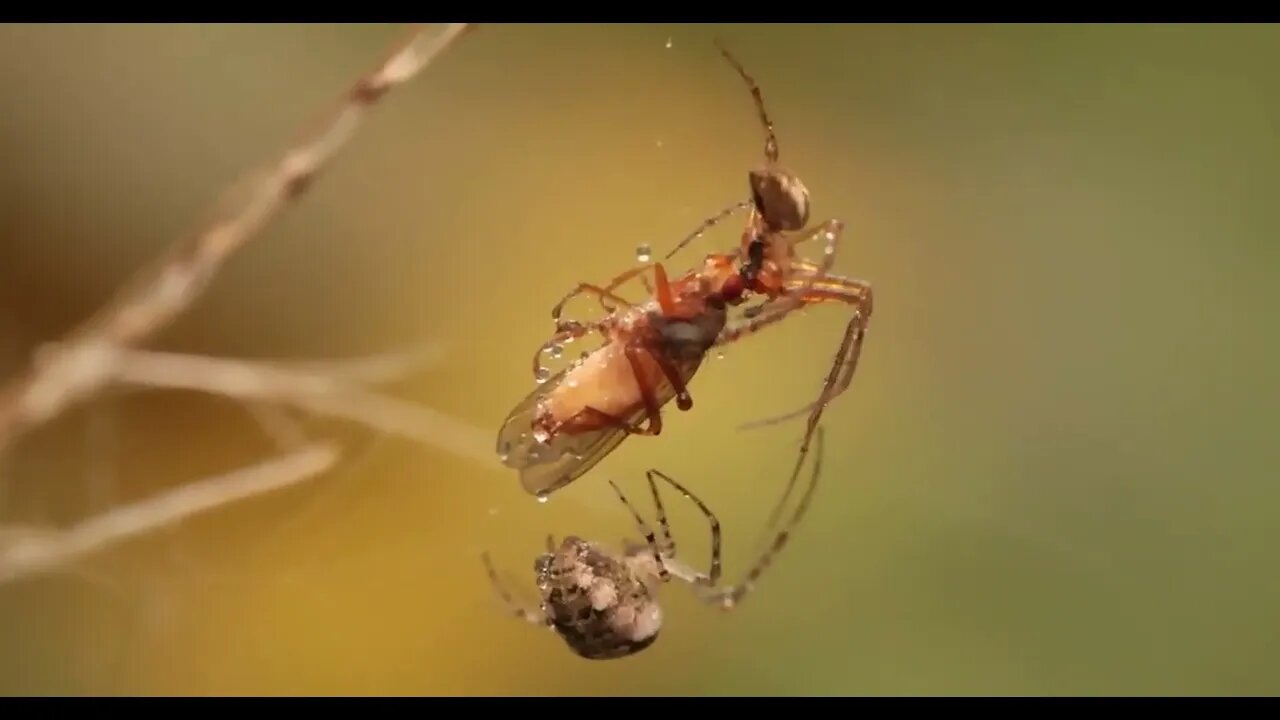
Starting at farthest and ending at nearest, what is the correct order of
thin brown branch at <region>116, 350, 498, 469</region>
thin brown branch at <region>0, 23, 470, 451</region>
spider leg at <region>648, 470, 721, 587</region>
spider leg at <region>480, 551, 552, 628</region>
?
thin brown branch at <region>116, 350, 498, 469</region> < spider leg at <region>480, 551, 552, 628</region> < spider leg at <region>648, 470, 721, 587</region> < thin brown branch at <region>0, 23, 470, 451</region>

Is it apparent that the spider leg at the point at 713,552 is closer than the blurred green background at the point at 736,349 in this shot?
Yes

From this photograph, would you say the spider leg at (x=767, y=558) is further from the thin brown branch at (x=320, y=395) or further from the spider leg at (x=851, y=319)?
the spider leg at (x=851, y=319)

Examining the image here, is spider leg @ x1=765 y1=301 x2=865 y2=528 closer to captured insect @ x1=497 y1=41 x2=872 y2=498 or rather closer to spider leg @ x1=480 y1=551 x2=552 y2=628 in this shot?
captured insect @ x1=497 y1=41 x2=872 y2=498

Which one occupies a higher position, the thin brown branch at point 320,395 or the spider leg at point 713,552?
the thin brown branch at point 320,395

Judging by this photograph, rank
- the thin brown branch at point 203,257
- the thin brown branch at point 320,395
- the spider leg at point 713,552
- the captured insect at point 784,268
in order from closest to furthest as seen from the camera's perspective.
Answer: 1. the thin brown branch at point 203,257
2. the captured insect at point 784,268
3. the spider leg at point 713,552
4. the thin brown branch at point 320,395

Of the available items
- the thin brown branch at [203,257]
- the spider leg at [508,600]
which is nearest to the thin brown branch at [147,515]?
the spider leg at [508,600]

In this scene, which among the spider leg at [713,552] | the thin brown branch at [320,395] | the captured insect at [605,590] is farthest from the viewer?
the thin brown branch at [320,395]

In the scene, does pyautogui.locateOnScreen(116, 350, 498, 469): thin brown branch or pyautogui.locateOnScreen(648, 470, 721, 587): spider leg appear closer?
pyautogui.locateOnScreen(648, 470, 721, 587): spider leg

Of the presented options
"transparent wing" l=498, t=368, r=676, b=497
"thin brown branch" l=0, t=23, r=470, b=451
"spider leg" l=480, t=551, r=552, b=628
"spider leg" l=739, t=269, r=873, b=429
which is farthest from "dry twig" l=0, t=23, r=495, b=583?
"spider leg" l=739, t=269, r=873, b=429
